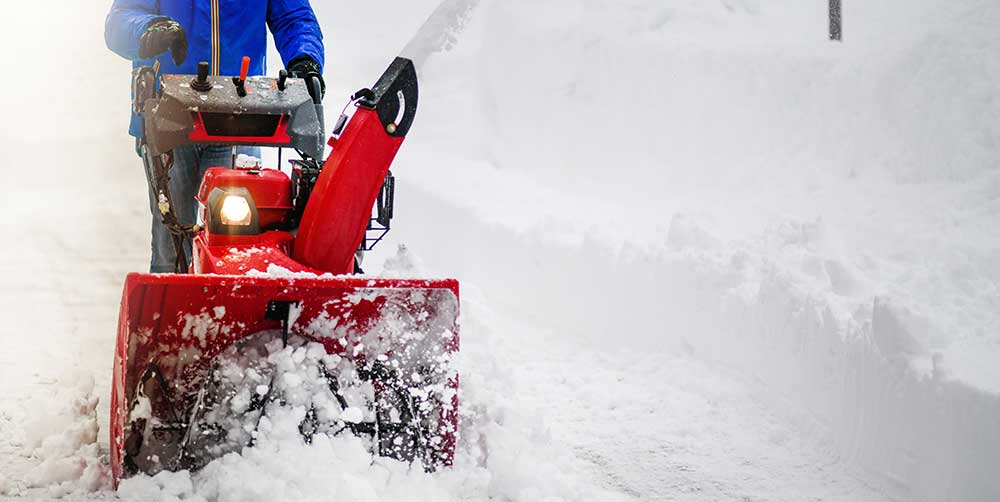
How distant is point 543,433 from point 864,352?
1326 millimetres

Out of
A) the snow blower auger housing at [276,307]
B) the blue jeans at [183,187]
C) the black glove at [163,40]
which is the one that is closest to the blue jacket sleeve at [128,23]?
the black glove at [163,40]

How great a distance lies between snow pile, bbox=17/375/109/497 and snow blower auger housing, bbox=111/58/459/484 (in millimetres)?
215

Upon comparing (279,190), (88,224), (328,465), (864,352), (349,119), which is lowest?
(88,224)

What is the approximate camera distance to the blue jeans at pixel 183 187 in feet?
13.4

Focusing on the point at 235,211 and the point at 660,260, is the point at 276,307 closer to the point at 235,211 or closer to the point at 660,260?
the point at 235,211

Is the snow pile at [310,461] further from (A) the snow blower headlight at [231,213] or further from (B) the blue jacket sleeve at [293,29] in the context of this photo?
(B) the blue jacket sleeve at [293,29]

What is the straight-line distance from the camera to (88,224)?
26.6 ft

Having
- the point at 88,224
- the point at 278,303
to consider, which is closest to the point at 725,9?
the point at 88,224

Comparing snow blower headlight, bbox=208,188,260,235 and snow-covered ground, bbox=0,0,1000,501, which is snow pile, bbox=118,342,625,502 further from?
snow blower headlight, bbox=208,188,260,235

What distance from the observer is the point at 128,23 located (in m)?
3.70

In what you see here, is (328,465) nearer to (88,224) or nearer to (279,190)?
(279,190)

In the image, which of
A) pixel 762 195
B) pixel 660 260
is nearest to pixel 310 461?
pixel 660 260

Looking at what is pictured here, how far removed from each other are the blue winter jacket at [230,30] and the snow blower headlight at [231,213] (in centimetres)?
101

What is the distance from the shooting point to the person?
12.9ft
